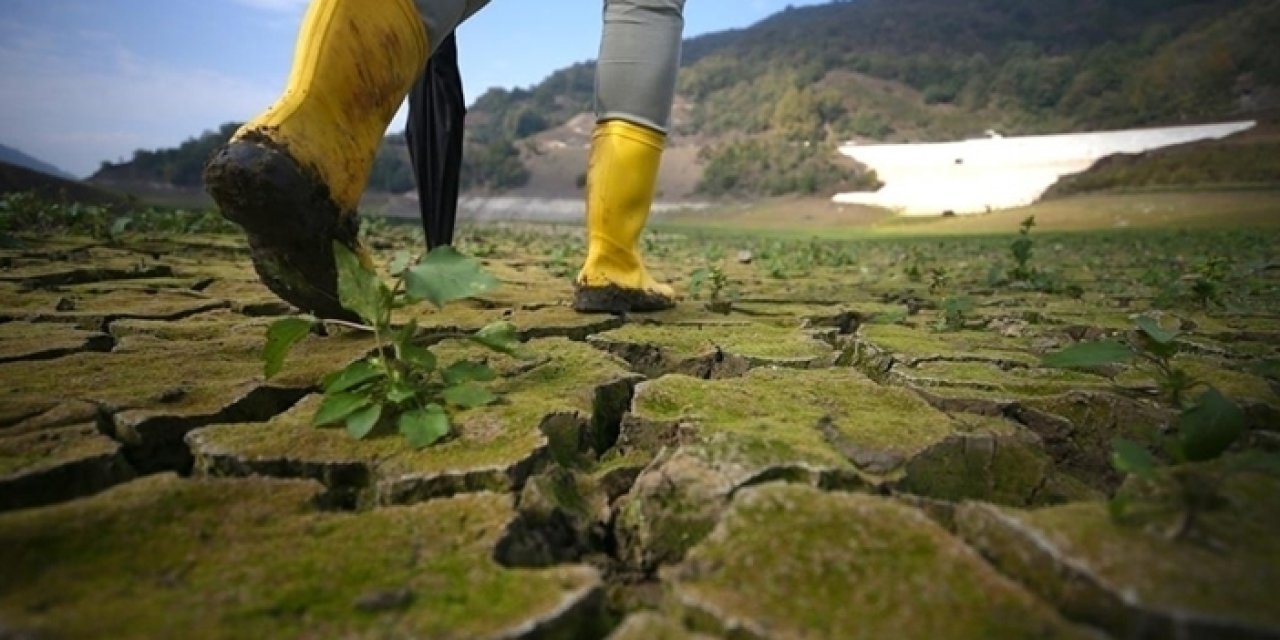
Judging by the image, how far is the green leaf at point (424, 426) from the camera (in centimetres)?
95

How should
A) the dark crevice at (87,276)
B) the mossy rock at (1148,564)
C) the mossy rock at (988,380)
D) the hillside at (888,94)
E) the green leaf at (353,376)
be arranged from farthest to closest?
the hillside at (888,94) → the dark crevice at (87,276) → the mossy rock at (988,380) → the green leaf at (353,376) → the mossy rock at (1148,564)

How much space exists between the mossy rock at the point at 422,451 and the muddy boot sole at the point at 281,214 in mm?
306

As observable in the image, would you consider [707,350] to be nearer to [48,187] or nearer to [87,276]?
[87,276]

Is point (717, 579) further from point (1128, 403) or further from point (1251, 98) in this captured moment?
point (1251, 98)

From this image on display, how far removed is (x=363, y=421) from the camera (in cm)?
98

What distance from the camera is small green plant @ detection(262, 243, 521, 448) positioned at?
3.22 feet

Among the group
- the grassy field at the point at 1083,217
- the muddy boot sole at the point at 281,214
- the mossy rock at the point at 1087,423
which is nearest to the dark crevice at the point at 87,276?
the muddy boot sole at the point at 281,214

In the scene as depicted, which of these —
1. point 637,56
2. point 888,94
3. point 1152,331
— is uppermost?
point 888,94

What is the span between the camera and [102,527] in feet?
2.42

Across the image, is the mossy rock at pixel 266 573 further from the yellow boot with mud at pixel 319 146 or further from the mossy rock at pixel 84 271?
the mossy rock at pixel 84 271

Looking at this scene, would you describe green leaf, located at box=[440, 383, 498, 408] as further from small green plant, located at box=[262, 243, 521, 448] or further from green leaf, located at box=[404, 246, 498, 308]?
green leaf, located at box=[404, 246, 498, 308]

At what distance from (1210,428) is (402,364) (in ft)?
3.06

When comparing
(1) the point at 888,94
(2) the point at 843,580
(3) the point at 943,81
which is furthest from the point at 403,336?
(3) the point at 943,81

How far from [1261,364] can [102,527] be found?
142cm
